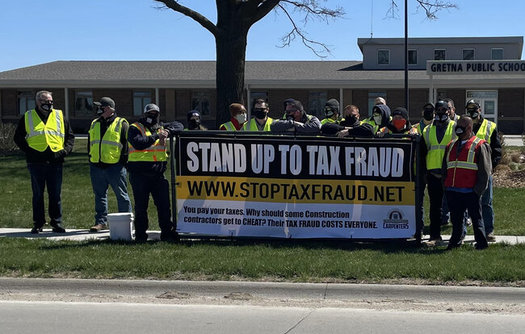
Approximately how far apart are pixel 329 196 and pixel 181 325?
368cm

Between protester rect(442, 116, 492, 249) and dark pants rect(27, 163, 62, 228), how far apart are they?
5501mm

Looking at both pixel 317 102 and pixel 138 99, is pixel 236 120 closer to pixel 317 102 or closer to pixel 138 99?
pixel 317 102

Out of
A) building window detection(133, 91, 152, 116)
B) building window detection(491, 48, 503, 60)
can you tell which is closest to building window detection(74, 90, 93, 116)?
building window detection(133, 91, 152, 116)

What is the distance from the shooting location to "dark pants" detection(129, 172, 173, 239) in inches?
376

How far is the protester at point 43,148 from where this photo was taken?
10.2 meters

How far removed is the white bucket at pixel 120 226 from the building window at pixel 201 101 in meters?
33.9

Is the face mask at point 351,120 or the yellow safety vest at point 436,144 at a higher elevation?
the face mask at point 351,120

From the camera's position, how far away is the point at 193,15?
21891 millimetres

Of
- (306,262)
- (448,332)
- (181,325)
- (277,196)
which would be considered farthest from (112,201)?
(448,332)

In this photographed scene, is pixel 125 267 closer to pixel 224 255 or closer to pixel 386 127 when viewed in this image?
pixel 224 255

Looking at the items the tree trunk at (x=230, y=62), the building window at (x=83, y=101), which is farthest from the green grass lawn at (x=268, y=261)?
the building window at (x=83, y=101)

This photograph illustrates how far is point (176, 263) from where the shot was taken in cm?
816

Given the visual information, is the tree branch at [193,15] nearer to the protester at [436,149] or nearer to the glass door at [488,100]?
the protester at [436,149]

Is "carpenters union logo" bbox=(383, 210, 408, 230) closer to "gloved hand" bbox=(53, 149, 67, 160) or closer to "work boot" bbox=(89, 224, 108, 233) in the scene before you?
"work boot" bbox=(89, 224, 108, 233)
